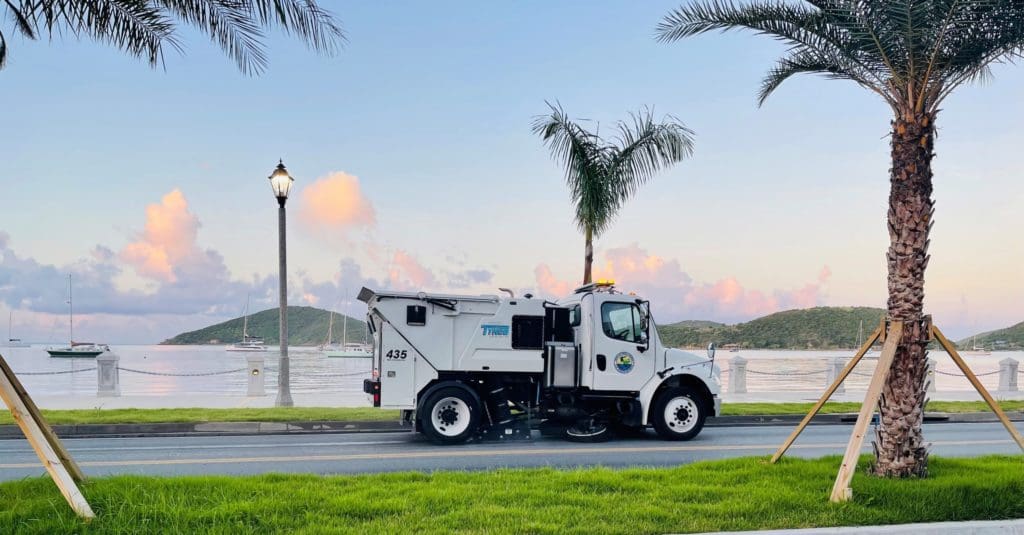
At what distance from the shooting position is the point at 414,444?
11.4 metres

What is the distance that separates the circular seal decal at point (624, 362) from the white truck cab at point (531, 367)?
16 mm

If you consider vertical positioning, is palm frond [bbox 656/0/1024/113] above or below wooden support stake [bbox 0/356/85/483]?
above

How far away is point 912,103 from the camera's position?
7293 mm

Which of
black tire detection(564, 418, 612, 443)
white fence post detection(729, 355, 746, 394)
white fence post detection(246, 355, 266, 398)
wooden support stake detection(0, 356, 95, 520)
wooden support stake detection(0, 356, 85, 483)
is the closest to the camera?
wooden support stake detection(0, 356, 95, 520)

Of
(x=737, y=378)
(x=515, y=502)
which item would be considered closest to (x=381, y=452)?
(x=515, y=502)

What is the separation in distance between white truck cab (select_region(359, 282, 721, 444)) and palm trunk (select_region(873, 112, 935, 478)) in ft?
13.5

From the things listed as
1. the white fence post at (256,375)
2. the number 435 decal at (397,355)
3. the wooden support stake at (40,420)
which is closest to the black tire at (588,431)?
the number 435 decal at (397,355)

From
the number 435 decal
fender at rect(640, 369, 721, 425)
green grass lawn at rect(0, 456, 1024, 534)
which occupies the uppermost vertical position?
the number 435 decal

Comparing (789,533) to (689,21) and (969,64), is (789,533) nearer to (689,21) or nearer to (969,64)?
(969,64)

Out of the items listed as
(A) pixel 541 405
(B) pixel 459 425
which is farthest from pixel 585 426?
(B) pixel 459 425

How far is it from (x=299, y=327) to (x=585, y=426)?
461 feet

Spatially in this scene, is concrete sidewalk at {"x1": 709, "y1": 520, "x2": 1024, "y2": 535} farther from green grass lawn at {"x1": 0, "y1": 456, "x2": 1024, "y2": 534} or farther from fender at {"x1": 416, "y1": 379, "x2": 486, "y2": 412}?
fender at {"x1": 416, "y1": 379, "x2": 486, "y2": 412}

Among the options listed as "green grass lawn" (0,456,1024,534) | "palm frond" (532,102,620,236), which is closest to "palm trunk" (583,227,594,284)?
"palm frond" (532,102,620,236)

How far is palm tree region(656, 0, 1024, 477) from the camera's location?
705cm
